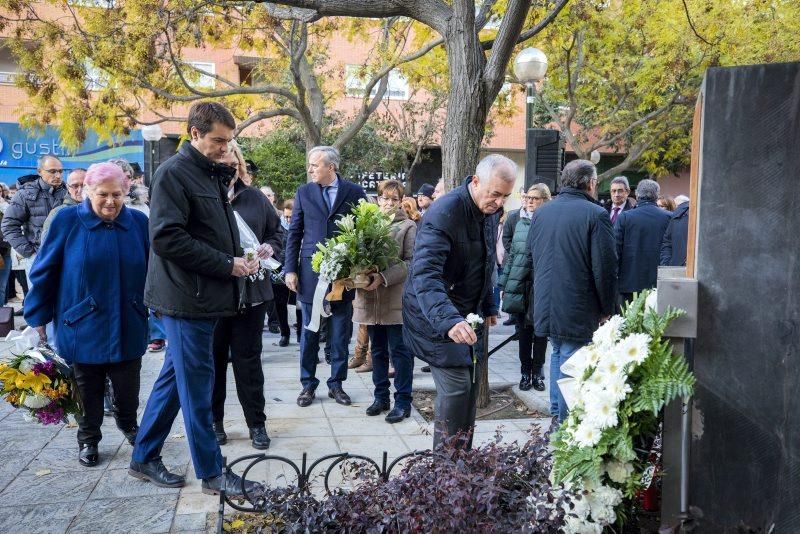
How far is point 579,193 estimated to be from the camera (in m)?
5.20

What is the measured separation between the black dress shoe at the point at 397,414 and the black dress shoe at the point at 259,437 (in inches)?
43.2

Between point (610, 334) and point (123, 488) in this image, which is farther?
point (123, 488)

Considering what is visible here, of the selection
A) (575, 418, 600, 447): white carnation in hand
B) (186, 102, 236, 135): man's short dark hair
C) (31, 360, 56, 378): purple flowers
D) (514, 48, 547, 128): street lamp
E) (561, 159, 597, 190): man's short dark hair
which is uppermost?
(514, 48, 547, 128): street lamp

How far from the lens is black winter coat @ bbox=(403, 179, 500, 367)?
3.76 metres

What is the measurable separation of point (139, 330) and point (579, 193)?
324 centimetres

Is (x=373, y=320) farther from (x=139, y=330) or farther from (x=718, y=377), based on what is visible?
(x=718, y=377)

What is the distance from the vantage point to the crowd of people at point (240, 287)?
12.8 ft

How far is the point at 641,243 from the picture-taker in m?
7.76

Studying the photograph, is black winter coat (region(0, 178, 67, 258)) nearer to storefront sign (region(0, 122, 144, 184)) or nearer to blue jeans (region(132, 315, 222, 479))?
blue jeans (region(132, 315, 222, 479))

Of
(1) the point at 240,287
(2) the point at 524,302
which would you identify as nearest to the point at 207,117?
(1) the point at 240,287

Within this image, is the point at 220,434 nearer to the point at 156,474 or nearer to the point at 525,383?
the point at 156,474

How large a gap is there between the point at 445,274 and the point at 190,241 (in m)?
1.43

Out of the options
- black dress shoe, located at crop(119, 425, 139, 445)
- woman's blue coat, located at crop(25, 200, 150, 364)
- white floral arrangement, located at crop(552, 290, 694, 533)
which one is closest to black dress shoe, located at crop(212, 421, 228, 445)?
black dress shoe, located at crop(119, 425, 139, 445)

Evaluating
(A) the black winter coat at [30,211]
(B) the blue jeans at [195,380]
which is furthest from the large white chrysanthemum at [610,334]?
(A) the black winter coat at [30,211]
